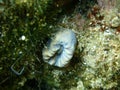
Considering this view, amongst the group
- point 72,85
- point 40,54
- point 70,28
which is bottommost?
point 72,85

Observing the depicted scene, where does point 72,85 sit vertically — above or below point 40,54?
below

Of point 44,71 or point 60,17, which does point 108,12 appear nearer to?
point 60,17

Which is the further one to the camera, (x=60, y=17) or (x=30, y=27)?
(x=60, y=17)

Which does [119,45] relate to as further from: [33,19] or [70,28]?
[33,19]

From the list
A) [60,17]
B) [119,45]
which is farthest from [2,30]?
[119,45]

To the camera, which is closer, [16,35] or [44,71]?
[16,35]

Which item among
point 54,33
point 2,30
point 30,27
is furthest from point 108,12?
point 2,30
